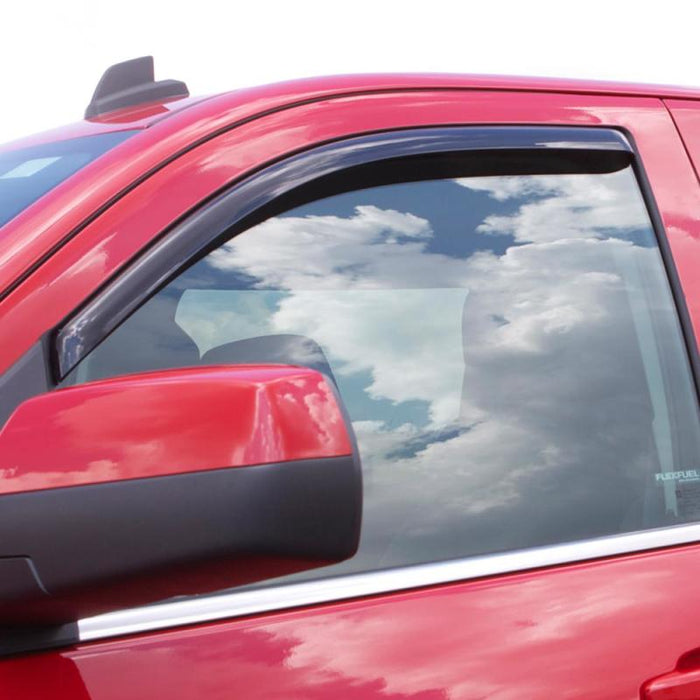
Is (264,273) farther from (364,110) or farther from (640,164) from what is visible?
(640,164)

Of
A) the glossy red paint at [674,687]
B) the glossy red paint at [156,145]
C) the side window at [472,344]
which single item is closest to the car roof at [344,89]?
the glossy red paint at [156,145]

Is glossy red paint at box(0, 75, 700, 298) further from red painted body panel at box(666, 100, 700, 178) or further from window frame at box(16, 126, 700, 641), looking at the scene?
red painted body panel at box(666, 100, 700, 178)

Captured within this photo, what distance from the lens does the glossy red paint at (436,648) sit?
4.20 feet

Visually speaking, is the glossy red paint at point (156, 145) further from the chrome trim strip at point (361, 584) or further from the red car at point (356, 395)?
the chrome trim strip at point (361, 584)

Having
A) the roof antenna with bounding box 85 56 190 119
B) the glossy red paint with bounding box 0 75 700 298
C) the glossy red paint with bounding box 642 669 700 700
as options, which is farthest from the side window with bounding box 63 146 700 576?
the roof antenna with bounding box 85 56 190 119

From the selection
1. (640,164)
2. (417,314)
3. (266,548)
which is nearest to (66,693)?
(266,548)

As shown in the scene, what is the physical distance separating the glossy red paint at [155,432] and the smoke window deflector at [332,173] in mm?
261

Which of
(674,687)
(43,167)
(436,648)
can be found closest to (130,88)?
(43,167)

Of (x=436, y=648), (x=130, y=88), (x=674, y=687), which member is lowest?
(x=674, y=687)

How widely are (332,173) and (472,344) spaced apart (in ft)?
1.09

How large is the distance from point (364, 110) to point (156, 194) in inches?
14.8

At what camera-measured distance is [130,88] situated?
2.24 meters

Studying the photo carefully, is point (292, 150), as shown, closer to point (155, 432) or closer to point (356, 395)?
point (356, 395)

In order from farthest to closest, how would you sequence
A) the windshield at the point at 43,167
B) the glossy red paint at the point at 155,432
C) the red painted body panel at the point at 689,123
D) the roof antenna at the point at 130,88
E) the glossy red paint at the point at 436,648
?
the roof antenna at the point at 130,88
the red painted body panel at the point at 689,123
the windshield at the point at 43,167
the glossy red paint at the point at 436,648
the glossy red paint at the point at 155,432
